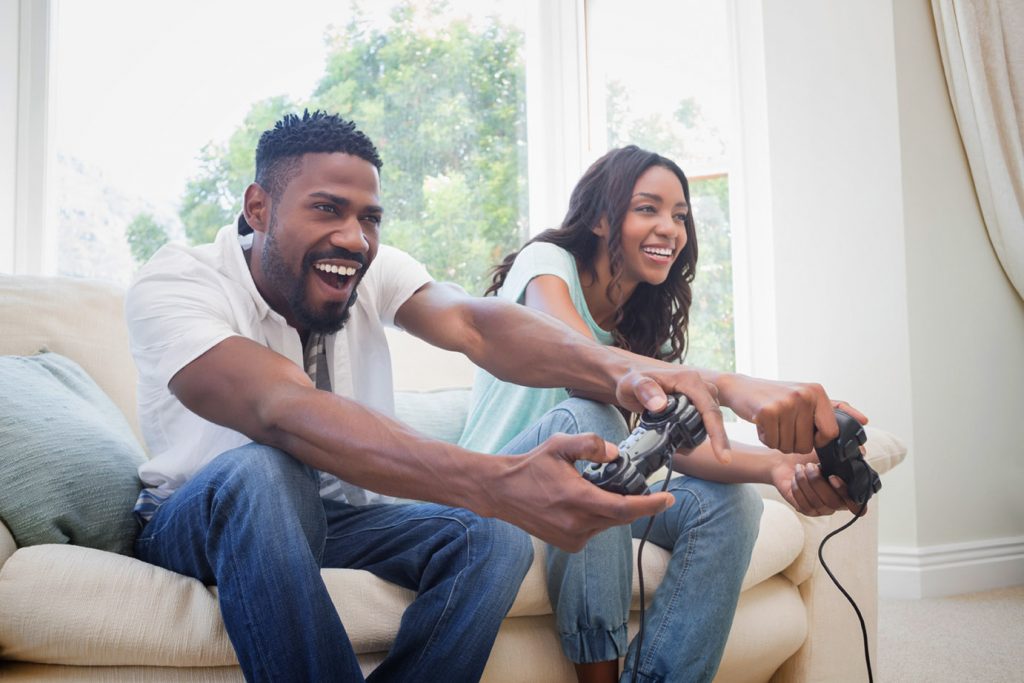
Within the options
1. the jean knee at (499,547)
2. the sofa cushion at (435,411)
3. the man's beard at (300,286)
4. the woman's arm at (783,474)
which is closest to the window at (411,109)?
the sofa cushion at (435,411)

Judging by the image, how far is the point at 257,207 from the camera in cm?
141

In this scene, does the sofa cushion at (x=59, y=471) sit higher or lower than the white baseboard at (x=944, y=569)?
higher

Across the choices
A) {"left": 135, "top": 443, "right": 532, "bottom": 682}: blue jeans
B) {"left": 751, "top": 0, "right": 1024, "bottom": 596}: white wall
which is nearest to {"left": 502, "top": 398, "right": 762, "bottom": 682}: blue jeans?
{"left": 135, "top": 443, "right": 532, "bottom": 682}: blue jeans

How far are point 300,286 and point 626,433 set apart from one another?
512mm

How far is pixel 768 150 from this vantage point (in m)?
2.90

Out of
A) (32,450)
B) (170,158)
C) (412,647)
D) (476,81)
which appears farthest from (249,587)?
(476,81)

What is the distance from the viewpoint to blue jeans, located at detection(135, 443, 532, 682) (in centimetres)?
102

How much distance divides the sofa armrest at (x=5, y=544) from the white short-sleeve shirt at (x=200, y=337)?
0.19 m

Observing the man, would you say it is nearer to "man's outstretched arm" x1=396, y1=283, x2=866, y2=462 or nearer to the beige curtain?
"man's outstretched arm" x1=396, y1=283, x2=866, y2=462

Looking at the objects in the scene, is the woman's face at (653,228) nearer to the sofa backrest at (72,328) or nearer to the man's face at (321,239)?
the man's face at (321,239)

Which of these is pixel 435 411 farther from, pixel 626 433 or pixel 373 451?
pixel 373 451

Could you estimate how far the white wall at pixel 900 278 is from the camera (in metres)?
2.67

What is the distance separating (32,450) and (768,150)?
2.30 meters

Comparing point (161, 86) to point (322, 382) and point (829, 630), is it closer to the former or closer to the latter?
point (322, 382)
